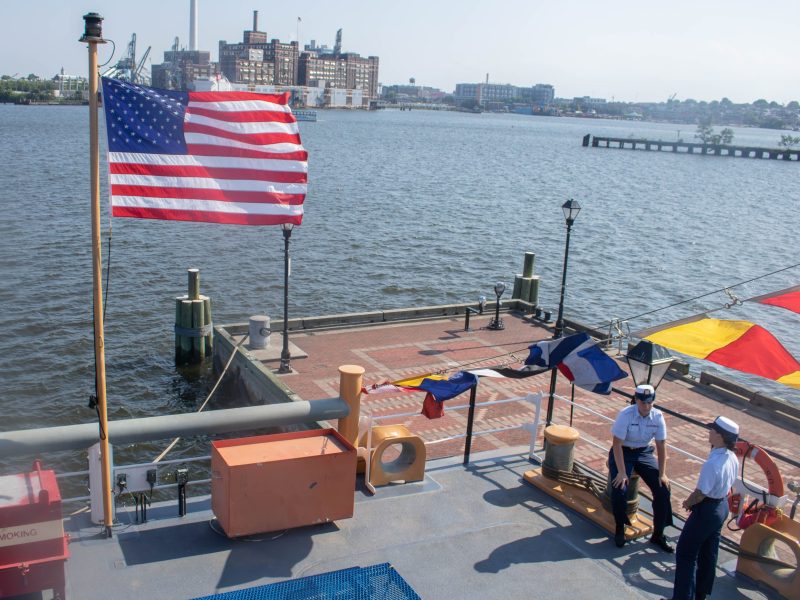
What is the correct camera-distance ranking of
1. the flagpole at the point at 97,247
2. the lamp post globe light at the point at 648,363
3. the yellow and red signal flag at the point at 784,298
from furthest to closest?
the yellow and red signal flag at the point at 784,298, the lamp post globe light at the point at 648,363, the flagpole at the point at 97,247

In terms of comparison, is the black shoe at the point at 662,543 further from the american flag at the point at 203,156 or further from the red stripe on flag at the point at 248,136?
the red stripe on flag at the point at 248,136

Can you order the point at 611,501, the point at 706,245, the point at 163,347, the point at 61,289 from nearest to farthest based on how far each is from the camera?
the point at 611,501, the point at 163,347, the point at 61,289, the point at 706,245

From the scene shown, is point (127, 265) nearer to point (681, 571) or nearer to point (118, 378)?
point (118, 378)

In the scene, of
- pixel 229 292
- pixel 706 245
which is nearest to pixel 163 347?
pixel 229 292

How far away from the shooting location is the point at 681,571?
7250 millimetres

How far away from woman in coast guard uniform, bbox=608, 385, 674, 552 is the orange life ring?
764mm

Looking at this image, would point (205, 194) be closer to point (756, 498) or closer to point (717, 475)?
point (717, 475)

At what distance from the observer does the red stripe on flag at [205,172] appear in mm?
7590

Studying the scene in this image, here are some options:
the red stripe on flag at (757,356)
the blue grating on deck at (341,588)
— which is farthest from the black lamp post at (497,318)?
the blue grating on deck at (341,588)

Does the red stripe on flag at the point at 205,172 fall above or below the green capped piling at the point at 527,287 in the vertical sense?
above

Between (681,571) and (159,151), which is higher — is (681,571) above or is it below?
below

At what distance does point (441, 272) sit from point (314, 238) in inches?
380

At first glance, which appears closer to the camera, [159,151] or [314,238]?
[159,151]

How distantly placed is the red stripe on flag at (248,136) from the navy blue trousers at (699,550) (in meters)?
5.49
